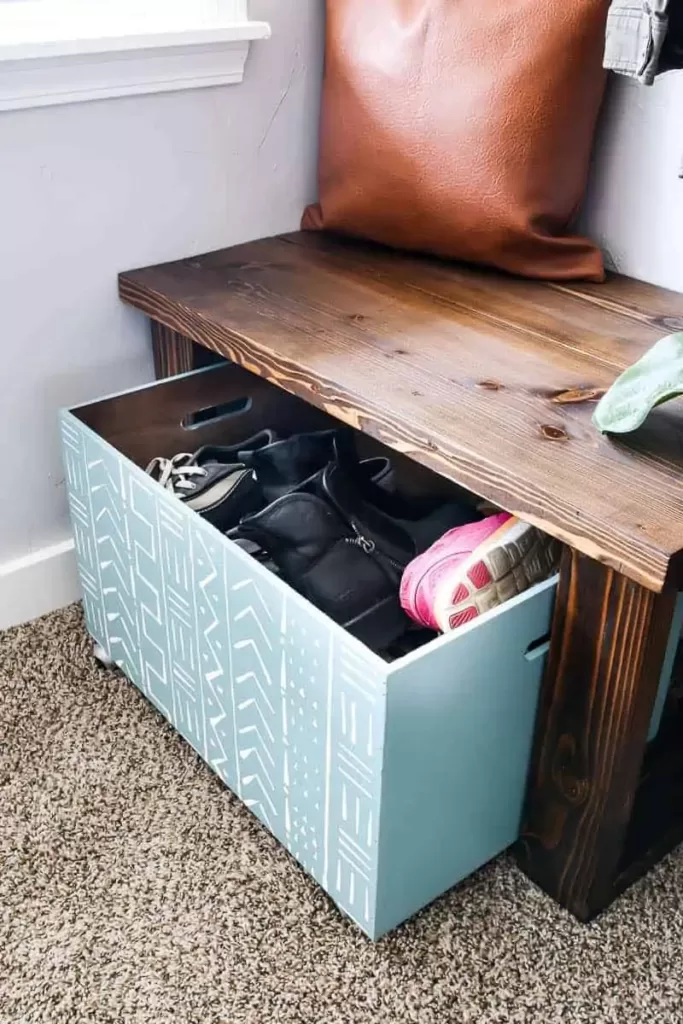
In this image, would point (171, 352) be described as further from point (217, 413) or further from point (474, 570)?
point (474, 570)

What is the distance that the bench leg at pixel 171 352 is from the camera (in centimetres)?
130

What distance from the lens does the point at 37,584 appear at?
1.40 meters

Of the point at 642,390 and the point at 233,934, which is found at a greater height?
the point at 642,390

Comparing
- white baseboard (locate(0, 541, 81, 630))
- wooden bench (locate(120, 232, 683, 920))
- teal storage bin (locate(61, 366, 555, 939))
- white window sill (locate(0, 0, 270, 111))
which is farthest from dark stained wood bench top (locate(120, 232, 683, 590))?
white baseboard (locate(0, 541, 81, 630))

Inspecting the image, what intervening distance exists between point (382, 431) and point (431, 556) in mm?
134

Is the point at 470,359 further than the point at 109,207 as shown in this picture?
No

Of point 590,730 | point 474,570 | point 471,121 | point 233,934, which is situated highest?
point 471,121

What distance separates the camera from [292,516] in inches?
42.4

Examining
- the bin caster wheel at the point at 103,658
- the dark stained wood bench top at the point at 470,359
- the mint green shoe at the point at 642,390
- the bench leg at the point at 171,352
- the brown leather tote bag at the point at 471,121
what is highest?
the brown leather tote bag at the point at 471,121

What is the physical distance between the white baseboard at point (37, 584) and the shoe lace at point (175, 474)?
258 mm

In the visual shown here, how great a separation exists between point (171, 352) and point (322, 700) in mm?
617

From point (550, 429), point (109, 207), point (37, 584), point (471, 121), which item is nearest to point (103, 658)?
point (37, 584)

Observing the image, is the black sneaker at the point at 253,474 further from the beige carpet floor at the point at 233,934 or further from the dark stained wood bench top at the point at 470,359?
the beige carpet floor at the point at 233,934

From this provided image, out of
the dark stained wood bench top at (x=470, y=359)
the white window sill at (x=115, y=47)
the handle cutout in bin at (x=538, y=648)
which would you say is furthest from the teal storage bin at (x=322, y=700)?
the white window sill at (x=115, y=47)
